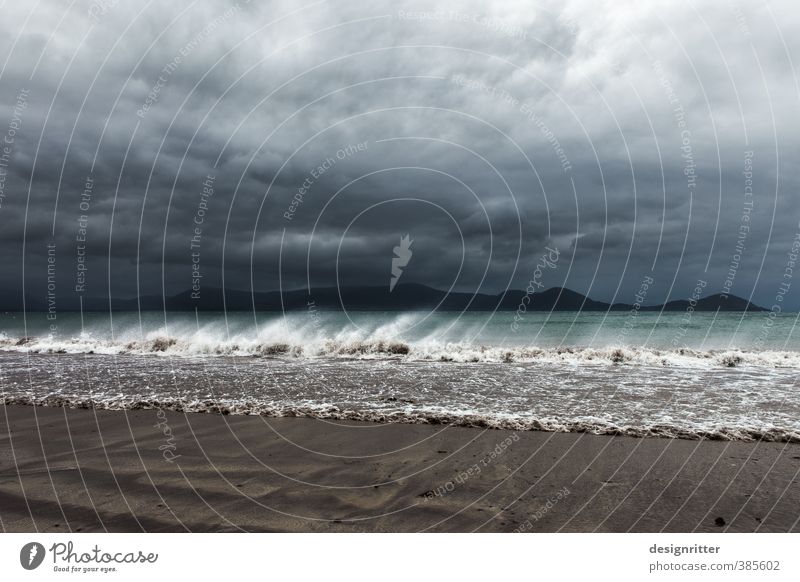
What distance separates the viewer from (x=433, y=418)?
10414 mm

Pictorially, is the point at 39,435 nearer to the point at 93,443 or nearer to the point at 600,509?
the point at 93,443

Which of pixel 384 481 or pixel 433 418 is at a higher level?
pixel 433 418

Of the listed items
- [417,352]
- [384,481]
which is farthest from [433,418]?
[417,352]

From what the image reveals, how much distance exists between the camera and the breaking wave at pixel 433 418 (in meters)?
9.08

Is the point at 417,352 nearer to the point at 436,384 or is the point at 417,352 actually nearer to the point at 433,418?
the point at 436,384

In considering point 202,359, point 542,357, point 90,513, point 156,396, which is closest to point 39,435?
point 156,396

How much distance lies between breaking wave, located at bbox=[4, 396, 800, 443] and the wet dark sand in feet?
1.42

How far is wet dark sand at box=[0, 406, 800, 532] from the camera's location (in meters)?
5.57

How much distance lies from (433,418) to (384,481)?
12.3 ft

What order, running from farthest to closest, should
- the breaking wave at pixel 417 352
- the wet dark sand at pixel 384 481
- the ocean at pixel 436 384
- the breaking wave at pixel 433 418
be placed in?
the breaking wave at pixel 417 352 < the ocean at pixel 436 384 < the breaking wave at pixel 433 418 < the wet dark sand at pixel 384 481

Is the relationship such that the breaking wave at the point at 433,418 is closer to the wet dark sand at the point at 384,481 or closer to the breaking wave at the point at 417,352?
the wet dark sand at the point at 384,481

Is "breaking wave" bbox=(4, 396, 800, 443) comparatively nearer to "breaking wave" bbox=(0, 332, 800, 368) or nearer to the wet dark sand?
the wet dark sand

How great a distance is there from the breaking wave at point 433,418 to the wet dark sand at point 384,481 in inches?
17.0

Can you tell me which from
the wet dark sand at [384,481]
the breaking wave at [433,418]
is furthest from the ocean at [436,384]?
the wet dark sand at [384,481]
